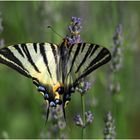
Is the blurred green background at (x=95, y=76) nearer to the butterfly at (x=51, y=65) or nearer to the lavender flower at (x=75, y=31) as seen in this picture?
the butterfly at (x=51, y=65)

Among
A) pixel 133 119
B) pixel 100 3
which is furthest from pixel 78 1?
pixel 133 119

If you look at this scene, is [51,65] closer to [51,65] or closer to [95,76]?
[51,65]

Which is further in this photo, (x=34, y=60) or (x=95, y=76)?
(x=95, y=76)

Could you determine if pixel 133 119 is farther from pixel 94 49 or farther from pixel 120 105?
pixel 94 49

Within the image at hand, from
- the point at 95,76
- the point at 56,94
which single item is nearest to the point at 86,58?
the point at 56,94

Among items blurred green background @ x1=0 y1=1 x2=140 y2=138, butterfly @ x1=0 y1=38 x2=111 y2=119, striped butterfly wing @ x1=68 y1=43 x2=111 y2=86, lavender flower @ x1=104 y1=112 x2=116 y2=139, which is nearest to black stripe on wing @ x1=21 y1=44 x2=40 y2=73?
butterfly @ x1=0 y1=38 x2=111 y2=119

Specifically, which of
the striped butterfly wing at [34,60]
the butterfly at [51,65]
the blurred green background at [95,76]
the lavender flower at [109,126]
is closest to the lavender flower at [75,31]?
the butterfly at [51,65]

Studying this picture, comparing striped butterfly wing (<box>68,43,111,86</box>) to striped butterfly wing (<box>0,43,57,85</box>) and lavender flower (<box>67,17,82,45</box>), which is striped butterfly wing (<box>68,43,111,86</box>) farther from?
striped butterfly wing (<box>0,43,57,85</box>)
